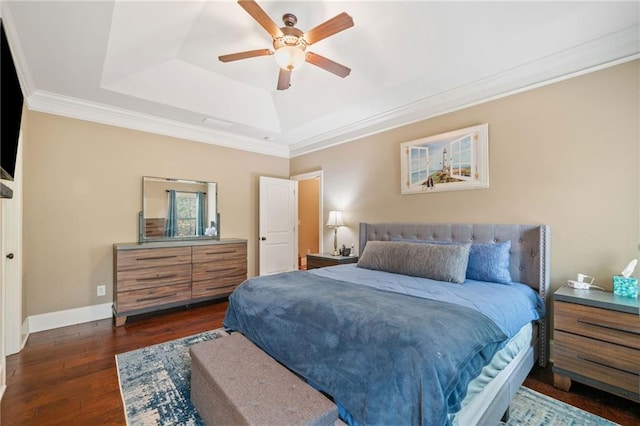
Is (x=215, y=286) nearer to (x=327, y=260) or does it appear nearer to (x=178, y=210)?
(x=178, y=210)

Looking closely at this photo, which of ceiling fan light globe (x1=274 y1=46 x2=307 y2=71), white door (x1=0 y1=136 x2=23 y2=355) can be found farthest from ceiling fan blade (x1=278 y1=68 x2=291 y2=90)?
white door (x1=0 y1=136 x2=23 y2=355)

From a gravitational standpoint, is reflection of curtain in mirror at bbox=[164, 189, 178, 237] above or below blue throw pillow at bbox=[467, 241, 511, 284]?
above

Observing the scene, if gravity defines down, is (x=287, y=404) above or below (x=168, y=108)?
below

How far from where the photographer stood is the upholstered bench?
124 centimetres

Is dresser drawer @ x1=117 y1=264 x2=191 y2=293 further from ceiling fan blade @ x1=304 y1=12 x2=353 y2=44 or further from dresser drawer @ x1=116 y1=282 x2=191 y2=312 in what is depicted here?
ceiling fan blade @ x1=304 y1=12 x2=353 y2=44

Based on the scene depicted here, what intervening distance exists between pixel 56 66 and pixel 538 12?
4231 millimetres

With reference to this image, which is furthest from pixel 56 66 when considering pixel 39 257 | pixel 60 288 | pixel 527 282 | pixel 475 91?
pixel 527 282

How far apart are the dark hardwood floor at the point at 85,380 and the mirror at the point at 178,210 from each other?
4.28 feet

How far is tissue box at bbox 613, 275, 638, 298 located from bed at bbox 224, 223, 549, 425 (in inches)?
17.8

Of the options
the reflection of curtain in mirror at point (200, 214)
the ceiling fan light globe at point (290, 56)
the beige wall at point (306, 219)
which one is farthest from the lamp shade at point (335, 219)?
the beige wall at point (306, 219)

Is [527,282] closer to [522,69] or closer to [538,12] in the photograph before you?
[522,69]

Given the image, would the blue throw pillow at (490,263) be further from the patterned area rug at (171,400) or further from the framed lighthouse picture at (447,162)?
the patterned area rug at (171,400)

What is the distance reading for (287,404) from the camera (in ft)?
4.27

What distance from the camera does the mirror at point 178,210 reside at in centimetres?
403
